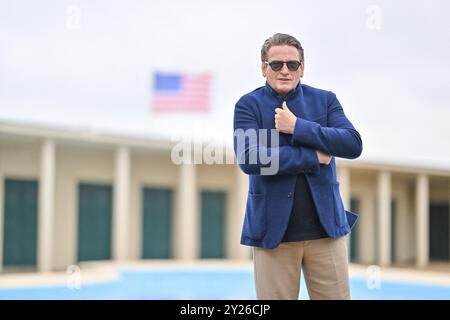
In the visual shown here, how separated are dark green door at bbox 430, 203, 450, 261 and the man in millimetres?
21587

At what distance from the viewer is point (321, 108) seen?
2252 mm

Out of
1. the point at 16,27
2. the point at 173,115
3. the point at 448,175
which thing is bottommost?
the point at 448,175

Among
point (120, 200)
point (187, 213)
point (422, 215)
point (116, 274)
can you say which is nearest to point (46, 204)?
point (120, 200)

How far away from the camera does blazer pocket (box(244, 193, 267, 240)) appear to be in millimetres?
2115

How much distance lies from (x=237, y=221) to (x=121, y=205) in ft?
12.7

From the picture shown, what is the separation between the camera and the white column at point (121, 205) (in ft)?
50.2

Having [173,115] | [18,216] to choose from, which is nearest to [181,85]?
[173,115]

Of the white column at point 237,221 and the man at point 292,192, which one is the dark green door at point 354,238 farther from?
the man at point 292,192

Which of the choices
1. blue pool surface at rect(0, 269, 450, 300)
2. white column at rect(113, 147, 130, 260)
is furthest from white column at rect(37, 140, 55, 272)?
blue pool surface at rect(0, 269, 450, 300)

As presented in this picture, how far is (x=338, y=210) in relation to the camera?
215 centimetres

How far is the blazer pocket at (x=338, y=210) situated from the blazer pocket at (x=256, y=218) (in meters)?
0.26

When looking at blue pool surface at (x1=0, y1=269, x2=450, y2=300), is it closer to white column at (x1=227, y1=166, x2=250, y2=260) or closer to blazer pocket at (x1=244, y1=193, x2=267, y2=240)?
white column at (x1=227, y1=166, x2=250, y2=260)

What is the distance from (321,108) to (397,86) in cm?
1128

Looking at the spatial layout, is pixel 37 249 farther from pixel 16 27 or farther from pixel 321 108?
pixel 321 108
